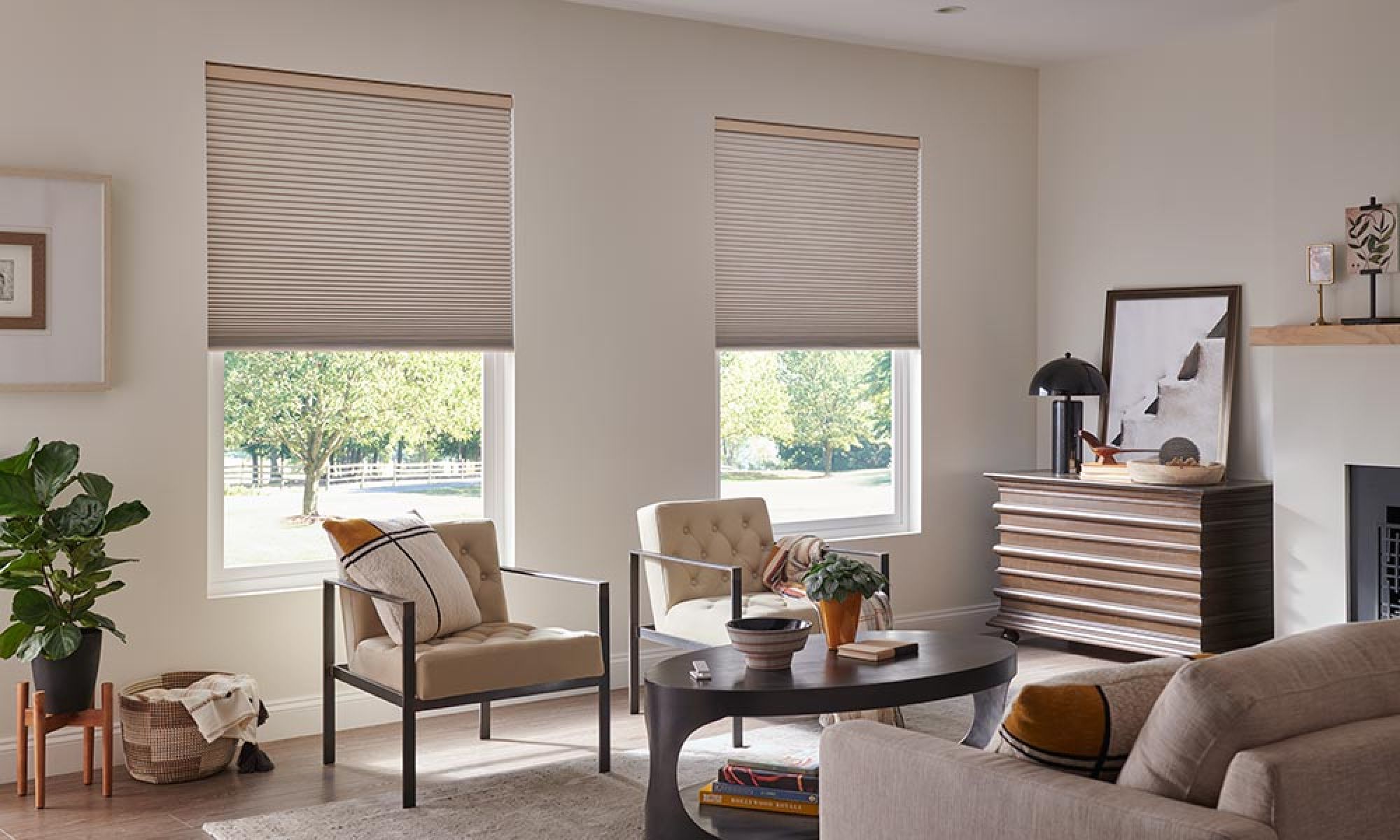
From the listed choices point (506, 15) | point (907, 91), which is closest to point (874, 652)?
point (506, 15)

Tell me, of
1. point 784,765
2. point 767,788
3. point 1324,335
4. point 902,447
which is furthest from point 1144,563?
point 767,788

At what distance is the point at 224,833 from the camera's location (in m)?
4.02

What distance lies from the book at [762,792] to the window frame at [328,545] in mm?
2078

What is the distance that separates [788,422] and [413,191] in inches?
81.8

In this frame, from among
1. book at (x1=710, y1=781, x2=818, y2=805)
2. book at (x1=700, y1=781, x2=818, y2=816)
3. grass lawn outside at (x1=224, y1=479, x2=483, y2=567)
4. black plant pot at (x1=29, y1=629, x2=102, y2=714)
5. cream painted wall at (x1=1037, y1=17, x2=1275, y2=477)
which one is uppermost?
cream painted wall at (x1=1037, y1=17, x2=1275, y2=477)

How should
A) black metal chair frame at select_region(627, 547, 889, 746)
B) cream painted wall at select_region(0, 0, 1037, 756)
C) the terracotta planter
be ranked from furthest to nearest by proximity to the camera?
black metal chair frame at select_region(627, 547, 889, 746) → cream painted wall at select_region(0, 0, 1037, 756) → the terracotta planter

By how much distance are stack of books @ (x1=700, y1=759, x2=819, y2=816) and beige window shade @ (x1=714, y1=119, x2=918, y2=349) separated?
109 inches

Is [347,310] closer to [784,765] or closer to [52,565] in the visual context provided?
[52,565]

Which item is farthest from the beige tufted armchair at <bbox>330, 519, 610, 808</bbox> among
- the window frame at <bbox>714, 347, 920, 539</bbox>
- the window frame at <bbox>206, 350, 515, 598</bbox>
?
the window frame at <bbox>714, 347, 920, 539</bbox>

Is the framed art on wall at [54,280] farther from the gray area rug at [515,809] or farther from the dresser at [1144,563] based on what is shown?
the dresser at [1144,563]

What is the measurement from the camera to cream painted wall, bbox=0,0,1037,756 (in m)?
4.82

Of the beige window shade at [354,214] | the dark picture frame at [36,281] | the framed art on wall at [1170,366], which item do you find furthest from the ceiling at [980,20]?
→ the dark picture frame at [36,281]

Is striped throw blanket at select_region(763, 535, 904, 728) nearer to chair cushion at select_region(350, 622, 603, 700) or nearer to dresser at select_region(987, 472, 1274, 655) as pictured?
A: chair cushion at select_region(350, 622, 603, 700)

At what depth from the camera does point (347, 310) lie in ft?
17.4
